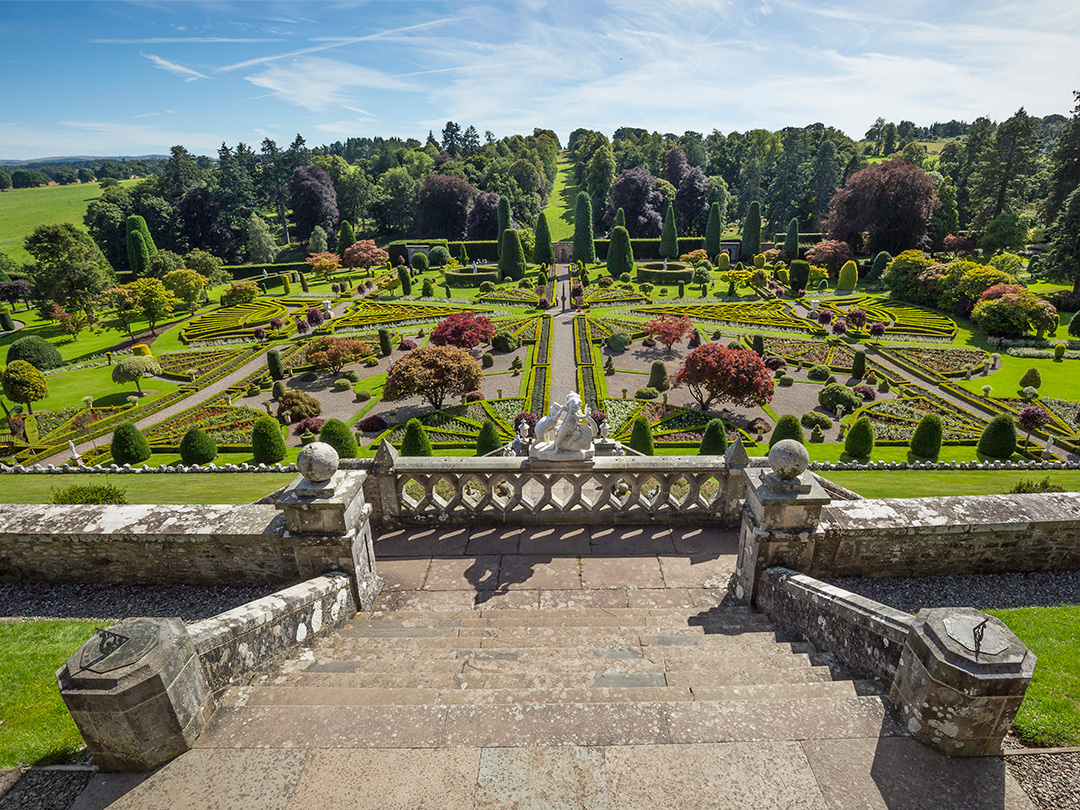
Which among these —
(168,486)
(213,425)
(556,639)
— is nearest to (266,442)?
(168,486)

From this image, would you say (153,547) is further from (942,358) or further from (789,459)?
(942,358)

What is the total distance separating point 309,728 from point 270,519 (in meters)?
3.75

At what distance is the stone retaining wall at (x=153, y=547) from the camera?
7.54 m

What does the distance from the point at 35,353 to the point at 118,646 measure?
39332 mm

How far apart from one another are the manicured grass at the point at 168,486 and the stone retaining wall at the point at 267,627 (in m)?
7.20

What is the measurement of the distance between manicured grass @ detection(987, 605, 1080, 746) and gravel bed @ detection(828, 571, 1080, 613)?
1.01 feet

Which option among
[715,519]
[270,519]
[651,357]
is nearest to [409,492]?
[270,519]

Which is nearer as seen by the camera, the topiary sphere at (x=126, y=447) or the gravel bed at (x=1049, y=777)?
the gravel bed at (x=1049, y=777)

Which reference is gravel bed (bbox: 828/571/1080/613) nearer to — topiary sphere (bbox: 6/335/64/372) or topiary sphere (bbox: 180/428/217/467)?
topiary sphere (bbox: 180/428/217/467)

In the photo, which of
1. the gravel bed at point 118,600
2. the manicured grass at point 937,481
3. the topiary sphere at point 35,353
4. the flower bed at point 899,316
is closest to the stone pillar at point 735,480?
the manicured grass at point 937,481

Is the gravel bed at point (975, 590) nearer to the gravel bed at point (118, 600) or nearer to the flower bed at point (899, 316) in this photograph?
the gravel bed at point (118, 600)

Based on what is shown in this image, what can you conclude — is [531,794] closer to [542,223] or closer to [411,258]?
[542,223]

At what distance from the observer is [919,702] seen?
14.2ft

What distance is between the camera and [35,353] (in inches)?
1282
